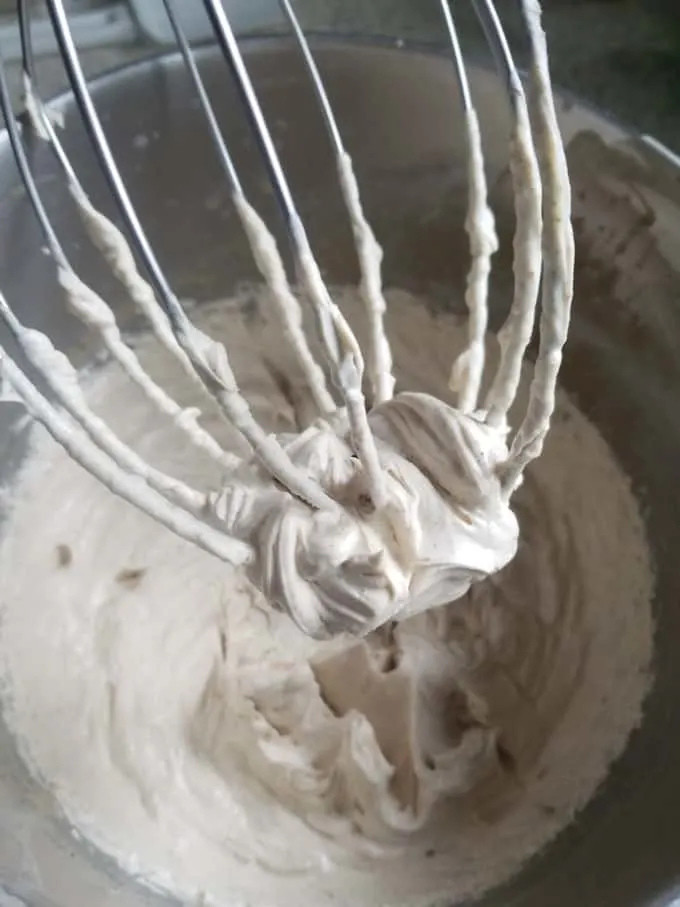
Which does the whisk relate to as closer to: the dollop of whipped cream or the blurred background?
the dollop of whipped cream

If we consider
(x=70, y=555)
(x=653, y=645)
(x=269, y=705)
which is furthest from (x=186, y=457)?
(x=653, y=645)

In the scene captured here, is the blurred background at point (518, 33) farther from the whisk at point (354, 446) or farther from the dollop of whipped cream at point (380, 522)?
the dollop of whipped cream at point (380, 522)

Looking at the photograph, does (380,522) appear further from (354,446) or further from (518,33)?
(518,33)

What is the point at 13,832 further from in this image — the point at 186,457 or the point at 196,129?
the point at 196,129

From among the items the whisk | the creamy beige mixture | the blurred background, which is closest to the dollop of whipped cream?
the whisk

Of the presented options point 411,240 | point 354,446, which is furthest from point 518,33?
point 354,446

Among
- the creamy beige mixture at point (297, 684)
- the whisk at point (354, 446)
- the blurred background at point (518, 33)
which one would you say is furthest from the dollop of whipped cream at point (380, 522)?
the blurred background at point (518, 33)
